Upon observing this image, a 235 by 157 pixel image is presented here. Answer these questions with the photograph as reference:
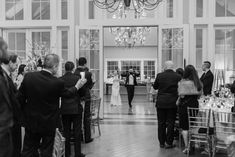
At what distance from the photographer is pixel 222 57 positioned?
29.1 feet

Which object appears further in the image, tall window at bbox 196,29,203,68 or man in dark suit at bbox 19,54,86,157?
tall window at bbox 196,29,203,68

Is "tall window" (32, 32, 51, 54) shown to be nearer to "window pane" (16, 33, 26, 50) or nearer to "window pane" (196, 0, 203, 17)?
"window pane" (16, 33, 26, 50)

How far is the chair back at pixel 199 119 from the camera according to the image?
5.22m

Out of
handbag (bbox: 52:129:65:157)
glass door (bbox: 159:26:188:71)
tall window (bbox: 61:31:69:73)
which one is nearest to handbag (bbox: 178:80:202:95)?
handbag (bbox: 52:129:65:157)

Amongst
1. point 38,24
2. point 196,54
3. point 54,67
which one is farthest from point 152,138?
point 38,24

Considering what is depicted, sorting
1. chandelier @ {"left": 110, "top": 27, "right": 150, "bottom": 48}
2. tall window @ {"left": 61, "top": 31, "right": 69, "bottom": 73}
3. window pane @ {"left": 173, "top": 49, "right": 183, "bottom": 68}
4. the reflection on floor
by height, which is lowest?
the reflection on floor

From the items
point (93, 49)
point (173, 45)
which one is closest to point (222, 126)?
point (173, 45)

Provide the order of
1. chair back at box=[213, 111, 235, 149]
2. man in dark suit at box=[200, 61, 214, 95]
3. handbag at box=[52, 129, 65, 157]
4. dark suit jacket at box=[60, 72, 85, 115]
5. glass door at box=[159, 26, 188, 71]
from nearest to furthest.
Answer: handbag at box=[52, 129, 65, 157] → chair back at box=[213, 111, 235, 149] → dark suit jacket at box=[60, 72, 85, 115] → man in dark suit at box=[200, 61, 214, 95] → glass door at box=[159, 26, 188, 71]

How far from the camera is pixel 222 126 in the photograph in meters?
4.98

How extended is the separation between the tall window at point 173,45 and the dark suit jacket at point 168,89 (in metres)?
2.66

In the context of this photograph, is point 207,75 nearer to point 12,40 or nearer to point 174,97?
point 174,97

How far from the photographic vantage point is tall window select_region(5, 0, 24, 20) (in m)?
9.33

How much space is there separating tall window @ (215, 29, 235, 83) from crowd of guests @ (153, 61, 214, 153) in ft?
10.4

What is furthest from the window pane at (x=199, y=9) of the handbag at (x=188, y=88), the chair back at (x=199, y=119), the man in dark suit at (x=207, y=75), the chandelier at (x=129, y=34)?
the chandelier at (x=129, y=34)
